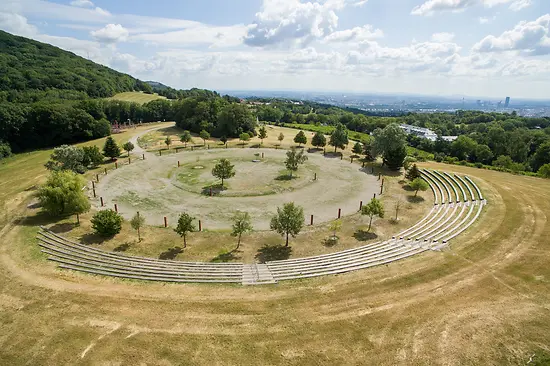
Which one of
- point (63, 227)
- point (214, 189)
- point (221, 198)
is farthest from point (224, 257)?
point (214, 189)

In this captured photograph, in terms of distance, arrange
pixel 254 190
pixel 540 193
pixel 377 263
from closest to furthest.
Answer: pixel 377 263
pixel 540 193
pixel 254 190

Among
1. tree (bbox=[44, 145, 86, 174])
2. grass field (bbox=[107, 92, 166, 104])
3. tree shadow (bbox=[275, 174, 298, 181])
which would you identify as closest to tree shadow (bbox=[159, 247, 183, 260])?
tree shadow (bbox=[275, 174, 298, 181])

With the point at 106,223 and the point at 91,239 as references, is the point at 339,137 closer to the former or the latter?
the point at 106,223

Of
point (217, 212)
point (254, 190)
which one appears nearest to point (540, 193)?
point (254, 190)

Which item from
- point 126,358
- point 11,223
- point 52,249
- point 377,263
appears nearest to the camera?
point 126,358

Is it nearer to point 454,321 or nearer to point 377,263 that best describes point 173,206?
point 377,263

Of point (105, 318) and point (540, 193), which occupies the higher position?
point (540, 193)

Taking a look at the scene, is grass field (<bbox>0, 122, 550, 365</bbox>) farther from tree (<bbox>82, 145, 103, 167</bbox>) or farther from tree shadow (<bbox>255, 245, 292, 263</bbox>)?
tree (<bbox>82, 145, 103, 167</bbox>)
